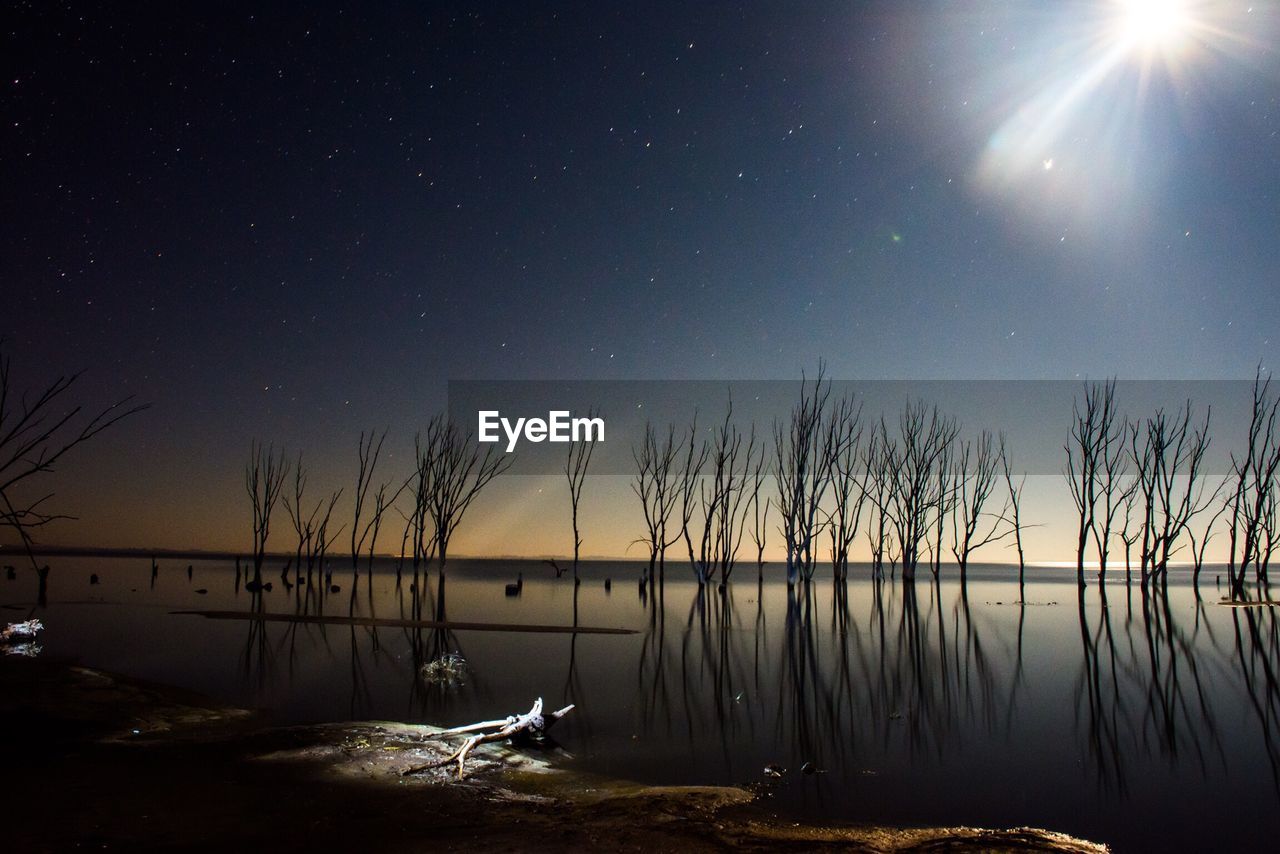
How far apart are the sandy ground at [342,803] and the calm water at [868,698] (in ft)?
2.26

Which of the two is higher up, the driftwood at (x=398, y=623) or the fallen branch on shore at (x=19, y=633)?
the fallen branch on shore at (x=19, y=633)

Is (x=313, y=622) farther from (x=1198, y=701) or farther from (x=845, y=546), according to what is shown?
(x=845, y=546)

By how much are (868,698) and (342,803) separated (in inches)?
277

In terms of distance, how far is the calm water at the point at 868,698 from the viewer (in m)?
5.70

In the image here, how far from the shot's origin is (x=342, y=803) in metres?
5.01

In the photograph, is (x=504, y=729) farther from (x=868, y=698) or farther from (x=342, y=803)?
(x=868, y=698)

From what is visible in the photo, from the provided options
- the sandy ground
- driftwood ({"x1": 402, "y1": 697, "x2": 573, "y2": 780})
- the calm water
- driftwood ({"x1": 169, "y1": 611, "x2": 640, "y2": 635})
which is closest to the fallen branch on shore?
the calm water

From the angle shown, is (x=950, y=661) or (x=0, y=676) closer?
(x=0, y=676)

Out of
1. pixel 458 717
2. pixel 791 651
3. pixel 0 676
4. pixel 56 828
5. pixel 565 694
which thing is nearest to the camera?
pixel 56 828

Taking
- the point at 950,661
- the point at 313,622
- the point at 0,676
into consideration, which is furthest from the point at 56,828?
the point at 313,622

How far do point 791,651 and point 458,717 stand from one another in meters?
8.08

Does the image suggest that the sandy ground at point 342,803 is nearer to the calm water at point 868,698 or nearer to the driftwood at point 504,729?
the driftwood at point 504,729

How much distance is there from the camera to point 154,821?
457 centimetres

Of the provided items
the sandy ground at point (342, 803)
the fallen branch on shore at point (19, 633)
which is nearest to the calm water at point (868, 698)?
the fallen branch on shore at point (19, 633)
